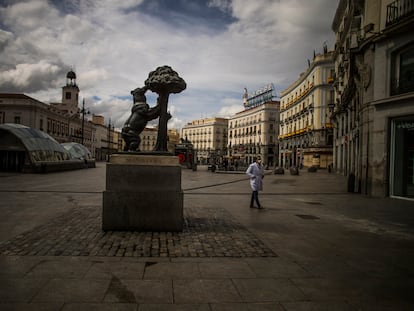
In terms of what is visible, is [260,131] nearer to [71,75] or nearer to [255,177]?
[71,75]

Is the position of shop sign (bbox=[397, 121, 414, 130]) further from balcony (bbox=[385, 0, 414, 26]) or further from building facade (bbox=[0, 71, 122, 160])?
building facade (bbox=[0, 71, 122, 160])

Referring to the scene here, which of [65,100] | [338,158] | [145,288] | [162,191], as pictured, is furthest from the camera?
[65,100]

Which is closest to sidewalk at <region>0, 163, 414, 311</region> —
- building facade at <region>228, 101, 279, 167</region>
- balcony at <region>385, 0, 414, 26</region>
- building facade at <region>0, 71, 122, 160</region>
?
balcony at <region>385, 0, 414, 26</region>

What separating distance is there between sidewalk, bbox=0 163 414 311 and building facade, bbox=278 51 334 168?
39.4 metres

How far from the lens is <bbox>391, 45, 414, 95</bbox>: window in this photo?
529 inches

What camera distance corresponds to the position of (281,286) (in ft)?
13.0

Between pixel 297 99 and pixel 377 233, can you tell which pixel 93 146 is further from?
pixel 377 233

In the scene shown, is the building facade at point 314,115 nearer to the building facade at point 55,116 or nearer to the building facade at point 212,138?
the building facade at point 55,116

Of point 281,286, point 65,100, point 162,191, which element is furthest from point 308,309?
point 65,100

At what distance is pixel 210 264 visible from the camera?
471cm

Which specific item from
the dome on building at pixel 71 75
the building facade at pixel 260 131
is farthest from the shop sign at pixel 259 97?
the dome on building at pixel 71 75

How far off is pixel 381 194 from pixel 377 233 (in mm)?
8470

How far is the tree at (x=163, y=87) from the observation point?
7523 millimetres

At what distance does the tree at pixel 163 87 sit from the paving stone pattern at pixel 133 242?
2.26 metres
